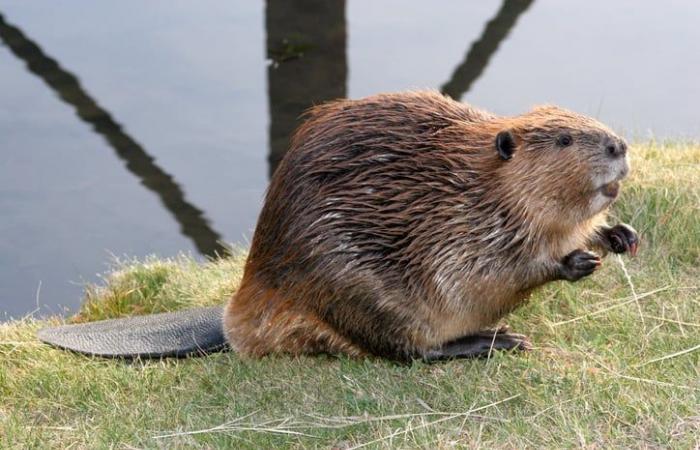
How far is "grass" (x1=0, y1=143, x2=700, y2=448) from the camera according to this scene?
3102 mm

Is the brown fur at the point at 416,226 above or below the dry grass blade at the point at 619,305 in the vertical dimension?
above

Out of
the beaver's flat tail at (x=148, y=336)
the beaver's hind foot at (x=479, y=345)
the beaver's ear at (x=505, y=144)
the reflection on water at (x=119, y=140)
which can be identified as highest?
the beaver's ear at (x=505, y=144)

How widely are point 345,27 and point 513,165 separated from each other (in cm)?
373

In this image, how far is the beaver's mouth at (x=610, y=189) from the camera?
3.41 metres

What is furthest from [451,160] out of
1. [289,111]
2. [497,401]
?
[289,111]

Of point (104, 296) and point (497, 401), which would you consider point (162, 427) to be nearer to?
point (497, 401)

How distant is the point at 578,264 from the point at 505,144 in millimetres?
384

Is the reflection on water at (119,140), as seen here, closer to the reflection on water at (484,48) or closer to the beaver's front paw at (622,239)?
the reflection on water at (484,48)

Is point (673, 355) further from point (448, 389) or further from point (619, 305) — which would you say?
point (448, 389)

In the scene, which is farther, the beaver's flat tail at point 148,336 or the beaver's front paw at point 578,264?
the beaver's flat tail at point 148,336

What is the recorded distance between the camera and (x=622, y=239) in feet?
12.0

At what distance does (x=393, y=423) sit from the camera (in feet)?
10.5

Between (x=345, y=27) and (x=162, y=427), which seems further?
(x=345, y=27)

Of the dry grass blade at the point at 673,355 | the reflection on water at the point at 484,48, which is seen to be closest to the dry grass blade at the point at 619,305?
the dry grass blade at the point at 673,355
